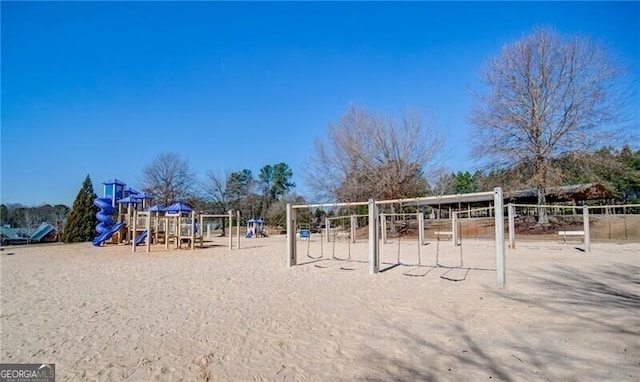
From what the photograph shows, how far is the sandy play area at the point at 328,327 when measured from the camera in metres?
3.88

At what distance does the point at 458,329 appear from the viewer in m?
5.26

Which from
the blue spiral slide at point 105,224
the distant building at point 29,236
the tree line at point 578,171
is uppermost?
the tree line at point 578,171

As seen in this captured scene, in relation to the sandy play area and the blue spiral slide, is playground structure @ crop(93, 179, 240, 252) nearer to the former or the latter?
the blue spiral slide

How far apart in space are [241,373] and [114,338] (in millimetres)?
2088

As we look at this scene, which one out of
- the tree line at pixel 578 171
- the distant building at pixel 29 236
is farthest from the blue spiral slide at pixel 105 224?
the tree line at pixel 578 171

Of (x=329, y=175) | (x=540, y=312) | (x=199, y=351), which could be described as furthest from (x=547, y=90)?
(x=199, y=351)

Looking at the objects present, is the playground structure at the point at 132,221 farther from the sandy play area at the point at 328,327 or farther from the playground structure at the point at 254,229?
the playground structure at the point at 254,229

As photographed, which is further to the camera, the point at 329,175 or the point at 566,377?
the point at 329,175

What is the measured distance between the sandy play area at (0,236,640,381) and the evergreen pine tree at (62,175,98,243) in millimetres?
20595

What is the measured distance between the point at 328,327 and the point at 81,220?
29111 mm

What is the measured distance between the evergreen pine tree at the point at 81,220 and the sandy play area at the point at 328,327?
20.6m

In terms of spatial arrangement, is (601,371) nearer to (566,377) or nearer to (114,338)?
(566,377)

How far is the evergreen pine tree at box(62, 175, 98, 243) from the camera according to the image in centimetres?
2791

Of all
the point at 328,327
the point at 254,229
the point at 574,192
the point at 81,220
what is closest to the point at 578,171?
the point at 574,192
